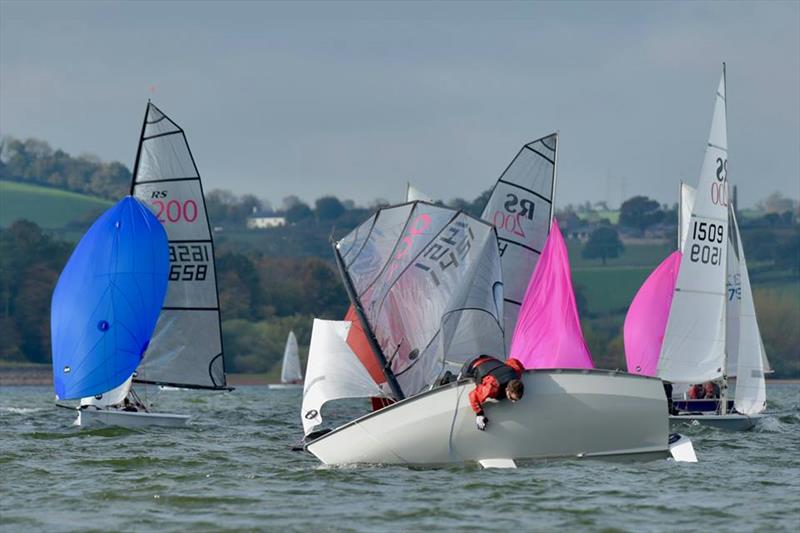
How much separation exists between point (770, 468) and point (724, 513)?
210 inches

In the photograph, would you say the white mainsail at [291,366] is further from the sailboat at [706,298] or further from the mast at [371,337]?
the mast at [371,337]

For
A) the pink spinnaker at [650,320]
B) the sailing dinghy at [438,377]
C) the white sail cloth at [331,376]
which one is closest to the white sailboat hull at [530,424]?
the sailing dinghy at [438,377]

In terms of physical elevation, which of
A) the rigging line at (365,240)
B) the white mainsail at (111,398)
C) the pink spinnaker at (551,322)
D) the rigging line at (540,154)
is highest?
the rigging line at (540,154)

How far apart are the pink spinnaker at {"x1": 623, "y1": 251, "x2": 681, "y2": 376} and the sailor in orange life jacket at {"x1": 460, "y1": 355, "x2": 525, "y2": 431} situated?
1748 cm

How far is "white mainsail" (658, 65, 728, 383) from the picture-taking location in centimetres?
3225

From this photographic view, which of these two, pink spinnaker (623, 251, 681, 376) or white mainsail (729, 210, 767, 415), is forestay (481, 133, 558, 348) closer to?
pink spinnaker (623, 251, 681, 376)

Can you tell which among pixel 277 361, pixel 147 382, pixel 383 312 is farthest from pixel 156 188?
pixel 277 361

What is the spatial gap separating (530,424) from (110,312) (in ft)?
41.5

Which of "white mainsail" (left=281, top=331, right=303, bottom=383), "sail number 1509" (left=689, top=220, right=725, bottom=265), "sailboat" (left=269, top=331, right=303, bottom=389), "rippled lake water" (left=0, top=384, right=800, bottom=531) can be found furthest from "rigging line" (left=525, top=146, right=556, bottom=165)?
"white mainsail" (left=281, top=331, right=303, bottom=383)

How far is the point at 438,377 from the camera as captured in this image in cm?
2275

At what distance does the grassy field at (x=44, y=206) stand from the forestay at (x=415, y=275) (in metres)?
157

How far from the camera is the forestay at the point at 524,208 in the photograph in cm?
3359

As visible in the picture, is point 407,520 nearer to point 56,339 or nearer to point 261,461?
point 261,461

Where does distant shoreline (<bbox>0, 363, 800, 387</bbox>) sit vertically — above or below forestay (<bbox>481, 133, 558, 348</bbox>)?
below
